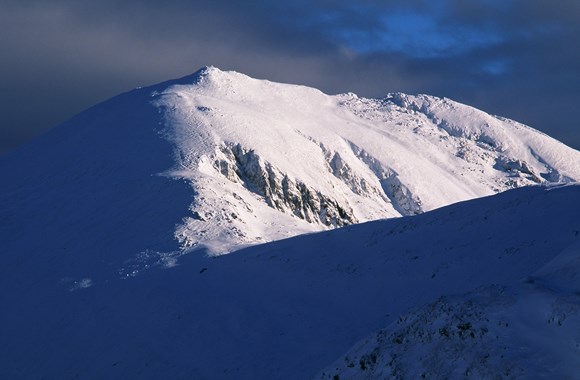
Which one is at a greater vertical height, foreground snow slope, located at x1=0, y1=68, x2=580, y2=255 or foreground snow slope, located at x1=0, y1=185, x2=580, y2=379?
foreground snow slope, located at x1=0, y1=68, x2=580, y2=255

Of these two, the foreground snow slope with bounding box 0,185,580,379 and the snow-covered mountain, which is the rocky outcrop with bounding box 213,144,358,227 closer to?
the snow-covered mountain

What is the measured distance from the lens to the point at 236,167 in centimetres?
5481

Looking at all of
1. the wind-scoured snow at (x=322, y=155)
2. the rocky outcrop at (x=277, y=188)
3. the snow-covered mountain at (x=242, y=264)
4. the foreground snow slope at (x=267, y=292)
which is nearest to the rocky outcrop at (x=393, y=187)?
the wind-scoured snow at (x=322, y=155)

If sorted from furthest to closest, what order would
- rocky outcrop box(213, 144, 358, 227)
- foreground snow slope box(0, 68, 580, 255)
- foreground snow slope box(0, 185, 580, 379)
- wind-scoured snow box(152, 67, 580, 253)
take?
rocky outcrop box(213, 144, 358, 227) < wind-scoured snow box(152, 67, 580, 253) < foreground snow slope box(0, 68, 580, 255) < foreground snow slope box(0, 185, 580, 379)

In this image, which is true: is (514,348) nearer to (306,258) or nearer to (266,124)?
(306,258)

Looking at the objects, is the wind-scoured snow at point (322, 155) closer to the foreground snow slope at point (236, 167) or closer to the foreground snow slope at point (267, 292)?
the foreground snow slope at point (236, 167)

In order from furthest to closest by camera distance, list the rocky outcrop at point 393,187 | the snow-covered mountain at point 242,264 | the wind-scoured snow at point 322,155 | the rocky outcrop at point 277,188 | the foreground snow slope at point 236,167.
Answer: the rocky outcrop at point 393,187 → the rocky outcrop at point 277,188 → the wind-scoured snow at point 322,155 → the foreground snow slope at point 236,167 → the snow-covered mountain at point 242,264

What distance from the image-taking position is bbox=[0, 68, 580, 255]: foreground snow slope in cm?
4225

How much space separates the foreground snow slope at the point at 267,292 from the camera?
25984 millimetres

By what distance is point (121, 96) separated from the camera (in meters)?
70.9

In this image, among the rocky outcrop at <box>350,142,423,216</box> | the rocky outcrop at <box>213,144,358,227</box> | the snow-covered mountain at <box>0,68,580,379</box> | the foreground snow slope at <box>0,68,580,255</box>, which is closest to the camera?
the snow-covered mountain at <box>0,68,580,379</box>

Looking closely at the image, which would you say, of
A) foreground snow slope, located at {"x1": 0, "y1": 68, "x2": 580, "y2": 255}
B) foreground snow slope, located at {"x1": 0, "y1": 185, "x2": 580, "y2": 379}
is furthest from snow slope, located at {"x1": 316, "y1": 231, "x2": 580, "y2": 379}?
foreground snow slope, located at {"x1": 0, "y1": 68, "x2": 580, "y2": 255}

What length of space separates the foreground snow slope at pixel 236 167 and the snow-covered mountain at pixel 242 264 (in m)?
0.22

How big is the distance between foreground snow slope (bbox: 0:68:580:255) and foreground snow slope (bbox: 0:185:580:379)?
13.4 ft
